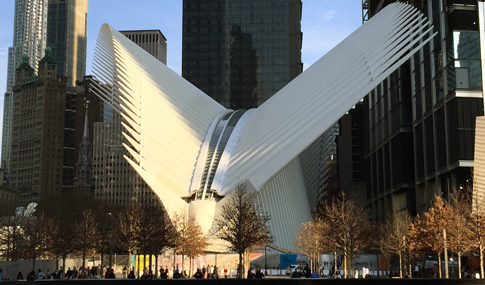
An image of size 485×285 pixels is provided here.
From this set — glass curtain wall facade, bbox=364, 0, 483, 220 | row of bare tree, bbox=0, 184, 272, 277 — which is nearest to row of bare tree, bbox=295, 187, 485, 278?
glass curtain wall facade, bbox=364, 0, 483, 220

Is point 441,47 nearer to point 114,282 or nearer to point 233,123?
point 233,123

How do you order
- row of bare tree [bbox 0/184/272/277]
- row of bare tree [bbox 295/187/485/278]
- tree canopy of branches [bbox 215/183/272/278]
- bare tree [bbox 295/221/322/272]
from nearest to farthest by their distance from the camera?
row of bare tree [bbox 295/187/485/278] < tree canopy of branches [bbox 215/183/272/278] < row of bare tree [bbox 0/184/272/277] < bare tree [bbox 295/221/322/272]

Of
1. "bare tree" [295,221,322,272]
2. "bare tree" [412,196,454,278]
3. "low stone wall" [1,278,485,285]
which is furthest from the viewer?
"bare tree" [295,221,322,272]

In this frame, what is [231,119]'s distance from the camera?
6619cm

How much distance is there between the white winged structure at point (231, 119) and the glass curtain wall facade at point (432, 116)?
422 cm

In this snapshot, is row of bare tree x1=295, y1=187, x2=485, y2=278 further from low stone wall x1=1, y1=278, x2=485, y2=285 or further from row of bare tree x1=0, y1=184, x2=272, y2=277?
low stone wall x1=1, y1=278, x2=485, y2=285

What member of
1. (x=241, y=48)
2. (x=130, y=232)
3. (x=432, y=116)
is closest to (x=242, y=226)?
(x=130, y=232)

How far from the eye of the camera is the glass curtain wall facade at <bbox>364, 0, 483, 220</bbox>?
6031 cm

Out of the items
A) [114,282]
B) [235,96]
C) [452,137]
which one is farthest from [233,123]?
[235,96]

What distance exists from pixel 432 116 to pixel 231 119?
64.3ft

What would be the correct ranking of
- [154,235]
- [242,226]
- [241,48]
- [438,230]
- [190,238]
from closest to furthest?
[242,226], [438,230], [154,235], [190,238], [241,48]

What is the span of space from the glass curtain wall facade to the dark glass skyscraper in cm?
8665

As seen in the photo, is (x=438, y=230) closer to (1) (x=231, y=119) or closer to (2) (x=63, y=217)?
(1) (x=231, y=119)

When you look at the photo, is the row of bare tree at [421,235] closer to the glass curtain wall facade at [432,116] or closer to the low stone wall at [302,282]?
the glass curtain wall facade at [432,116]
